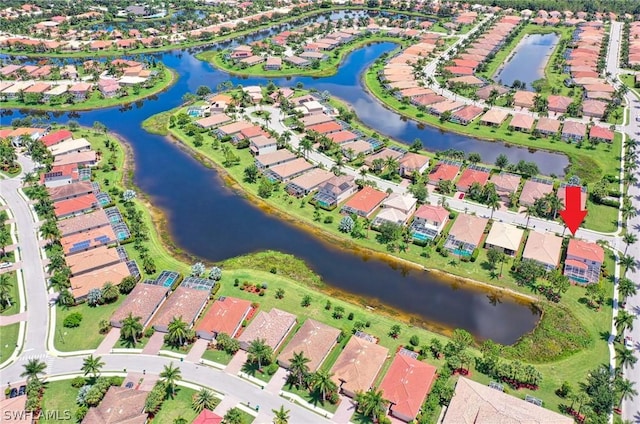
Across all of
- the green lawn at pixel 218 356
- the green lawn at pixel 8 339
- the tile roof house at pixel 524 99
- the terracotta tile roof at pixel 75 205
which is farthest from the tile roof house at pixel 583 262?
the terracotta tile roof at pixel 75 205

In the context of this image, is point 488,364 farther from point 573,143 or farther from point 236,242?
point 573,143

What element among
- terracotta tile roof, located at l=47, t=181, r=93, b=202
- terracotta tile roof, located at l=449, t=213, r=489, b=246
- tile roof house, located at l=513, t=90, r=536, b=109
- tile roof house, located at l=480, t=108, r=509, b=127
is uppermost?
tile roof house, located at l=513, t=90, r=536, b=109

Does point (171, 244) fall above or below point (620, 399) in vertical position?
below

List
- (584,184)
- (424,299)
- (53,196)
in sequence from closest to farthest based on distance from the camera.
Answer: (424,299) → (53,196) → (584,184)

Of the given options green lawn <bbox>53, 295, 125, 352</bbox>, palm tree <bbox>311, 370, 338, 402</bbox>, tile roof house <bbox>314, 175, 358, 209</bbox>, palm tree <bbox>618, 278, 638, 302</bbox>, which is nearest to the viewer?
palm tree <bbox>311, 370, 338, 402</bbox>

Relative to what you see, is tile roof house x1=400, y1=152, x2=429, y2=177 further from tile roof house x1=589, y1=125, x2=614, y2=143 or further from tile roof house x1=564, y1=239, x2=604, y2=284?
tile roof house x1=589, y1=125, x2=614, y2=143

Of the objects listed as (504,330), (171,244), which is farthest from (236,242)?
(504,330)

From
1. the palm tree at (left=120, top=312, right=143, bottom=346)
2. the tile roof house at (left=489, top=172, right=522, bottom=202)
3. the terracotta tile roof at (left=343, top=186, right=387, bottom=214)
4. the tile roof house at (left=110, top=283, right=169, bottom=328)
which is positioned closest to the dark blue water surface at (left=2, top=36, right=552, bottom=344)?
the terracotta tile roof at (left=343, top=186, right=387, bottom=214)
